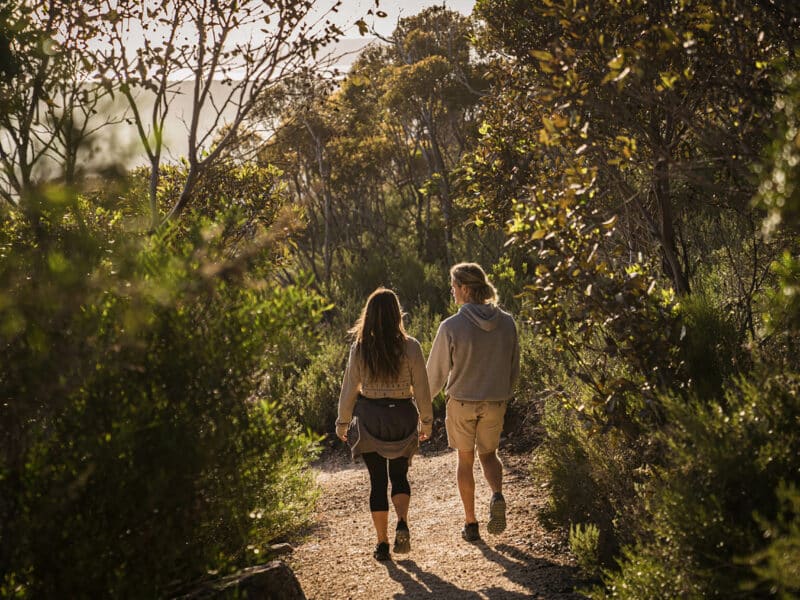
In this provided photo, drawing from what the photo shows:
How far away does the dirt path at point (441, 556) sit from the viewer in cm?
489

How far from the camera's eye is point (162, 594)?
352 centimetres

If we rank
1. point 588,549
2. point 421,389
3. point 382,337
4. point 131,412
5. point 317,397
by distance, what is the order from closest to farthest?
1. point 131,412
2. point 588,549
3. point 382,337
4. point 421,389
5. point 317,397

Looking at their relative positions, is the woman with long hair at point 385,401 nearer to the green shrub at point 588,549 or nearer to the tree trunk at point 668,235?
the green shrub at point 588,549

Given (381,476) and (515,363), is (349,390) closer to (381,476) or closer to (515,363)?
(381,476)

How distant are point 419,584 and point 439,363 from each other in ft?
4.92

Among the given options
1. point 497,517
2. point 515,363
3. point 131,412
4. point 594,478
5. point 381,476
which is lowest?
point 497,517

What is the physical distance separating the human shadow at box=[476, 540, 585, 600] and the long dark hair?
138cm

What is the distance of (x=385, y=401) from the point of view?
5414 mm

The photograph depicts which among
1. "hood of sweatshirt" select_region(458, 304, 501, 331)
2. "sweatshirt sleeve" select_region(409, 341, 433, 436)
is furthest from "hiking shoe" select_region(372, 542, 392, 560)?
"hood of sweatshirt" select_region(458, 304, 501, 331)

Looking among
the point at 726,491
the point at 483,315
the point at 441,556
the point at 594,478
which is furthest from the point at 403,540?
the point at 726,491

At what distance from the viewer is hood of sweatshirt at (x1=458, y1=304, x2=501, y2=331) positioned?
18.4 feet

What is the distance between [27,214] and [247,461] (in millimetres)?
2082

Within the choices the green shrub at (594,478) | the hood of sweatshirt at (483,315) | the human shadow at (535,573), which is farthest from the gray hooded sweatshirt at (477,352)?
the human shadow at (535,573)

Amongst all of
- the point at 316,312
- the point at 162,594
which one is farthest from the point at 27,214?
the point at 162,594
